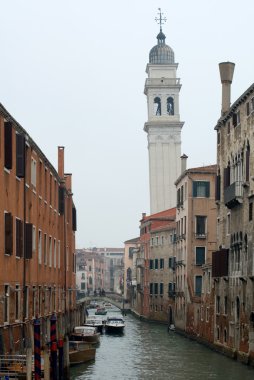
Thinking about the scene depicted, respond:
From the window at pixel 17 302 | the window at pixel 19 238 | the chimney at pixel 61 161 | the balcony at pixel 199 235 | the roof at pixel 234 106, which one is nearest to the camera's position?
the window at pixel 19 238

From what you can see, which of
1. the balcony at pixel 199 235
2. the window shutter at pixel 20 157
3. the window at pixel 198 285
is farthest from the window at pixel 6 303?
the balcony at pixel 199 235

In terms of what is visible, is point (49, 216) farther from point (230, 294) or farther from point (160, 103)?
point (160, 103)

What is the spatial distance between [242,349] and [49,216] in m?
11.0

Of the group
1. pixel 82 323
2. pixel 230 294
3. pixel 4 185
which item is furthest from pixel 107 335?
pixel 4 185

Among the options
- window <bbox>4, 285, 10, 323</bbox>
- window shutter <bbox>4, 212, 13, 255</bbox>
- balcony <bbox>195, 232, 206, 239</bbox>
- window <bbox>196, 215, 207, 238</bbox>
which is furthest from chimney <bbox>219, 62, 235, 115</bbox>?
window <bbox>4, 285, 10, 323</bbox>

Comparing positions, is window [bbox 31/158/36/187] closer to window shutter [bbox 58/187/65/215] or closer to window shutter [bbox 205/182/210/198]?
window shutter [bbox 58/187/65/215]

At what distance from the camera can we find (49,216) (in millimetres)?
38656

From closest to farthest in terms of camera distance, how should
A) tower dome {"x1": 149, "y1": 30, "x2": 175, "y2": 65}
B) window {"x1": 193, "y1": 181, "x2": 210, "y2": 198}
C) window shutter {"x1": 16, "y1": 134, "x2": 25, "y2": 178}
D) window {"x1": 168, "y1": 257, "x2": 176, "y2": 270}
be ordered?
1. window shutter {"x1": 16, "y1": 134, "x2": 25, "y2": 178}
2. window {"x1": 193, "y1": 181, "x2": 210, "y2": 198}
3. window {"x1": 168, "y1": 257, "x2": 176, "y2": 270}
4. tower dome {"x1": 149, "y1": 30, "x2": 175, "y2": 65}

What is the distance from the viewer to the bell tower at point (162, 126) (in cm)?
9962

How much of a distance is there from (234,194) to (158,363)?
29.9 ft

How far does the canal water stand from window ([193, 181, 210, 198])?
11.2m

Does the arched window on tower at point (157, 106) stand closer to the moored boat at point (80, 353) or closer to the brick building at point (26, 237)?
the brick building at point (26, 237)

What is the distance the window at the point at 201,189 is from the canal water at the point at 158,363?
11171 millimetres

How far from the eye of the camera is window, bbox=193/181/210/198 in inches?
2356
